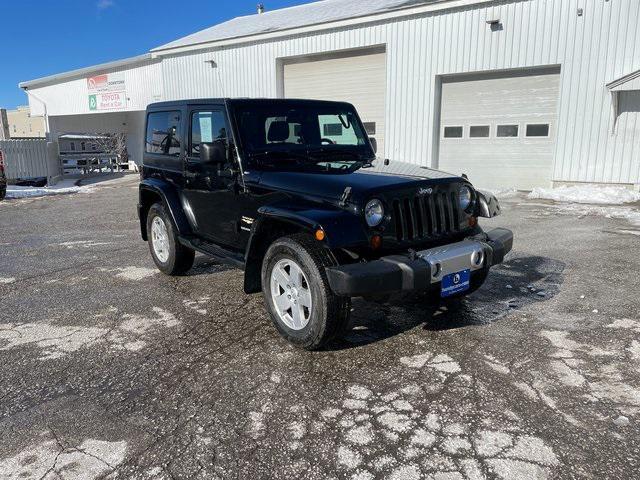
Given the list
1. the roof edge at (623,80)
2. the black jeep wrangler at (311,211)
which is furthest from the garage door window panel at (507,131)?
the black jeep wrangler at (311,211)

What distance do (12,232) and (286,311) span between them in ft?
24.7

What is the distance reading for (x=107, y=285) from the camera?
18.2 ft

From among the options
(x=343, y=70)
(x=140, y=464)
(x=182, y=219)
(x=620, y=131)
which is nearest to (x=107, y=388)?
(x=140, y=464)

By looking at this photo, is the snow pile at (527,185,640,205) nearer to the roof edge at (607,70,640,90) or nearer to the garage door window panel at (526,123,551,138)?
the garage door window panel at (526,123,551,138)

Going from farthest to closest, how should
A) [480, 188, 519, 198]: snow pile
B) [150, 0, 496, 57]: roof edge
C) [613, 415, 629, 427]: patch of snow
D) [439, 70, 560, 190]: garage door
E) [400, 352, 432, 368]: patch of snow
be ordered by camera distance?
1. [150, 0, 496, 57]: roof edge
2. [480, 188, 519, 198]: snow pile
3. [439, 70, 560, 190]: garage door
4. [400, 352, 432, 368]: patch of snow
5. [613, 415, 629, 427]: patch of snow

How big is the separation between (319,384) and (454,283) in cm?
121

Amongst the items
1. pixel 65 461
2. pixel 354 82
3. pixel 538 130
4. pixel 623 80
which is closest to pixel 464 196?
pixel 65 461

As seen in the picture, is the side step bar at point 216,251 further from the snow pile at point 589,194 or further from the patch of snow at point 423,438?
the snow pile at point 589,194

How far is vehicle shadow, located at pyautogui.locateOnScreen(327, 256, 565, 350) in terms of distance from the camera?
4102 mm

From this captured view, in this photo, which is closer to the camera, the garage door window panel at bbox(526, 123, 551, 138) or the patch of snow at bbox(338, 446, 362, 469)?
the patch of snow at bbox(338, 446, 362, 469)

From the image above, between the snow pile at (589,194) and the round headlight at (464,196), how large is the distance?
8.54 meters

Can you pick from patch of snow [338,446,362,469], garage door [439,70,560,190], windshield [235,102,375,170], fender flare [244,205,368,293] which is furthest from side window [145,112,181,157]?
garage door [439,70,560,190]

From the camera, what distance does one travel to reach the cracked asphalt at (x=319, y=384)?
2.50 metres

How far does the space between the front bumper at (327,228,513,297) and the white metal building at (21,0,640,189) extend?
398 inches
